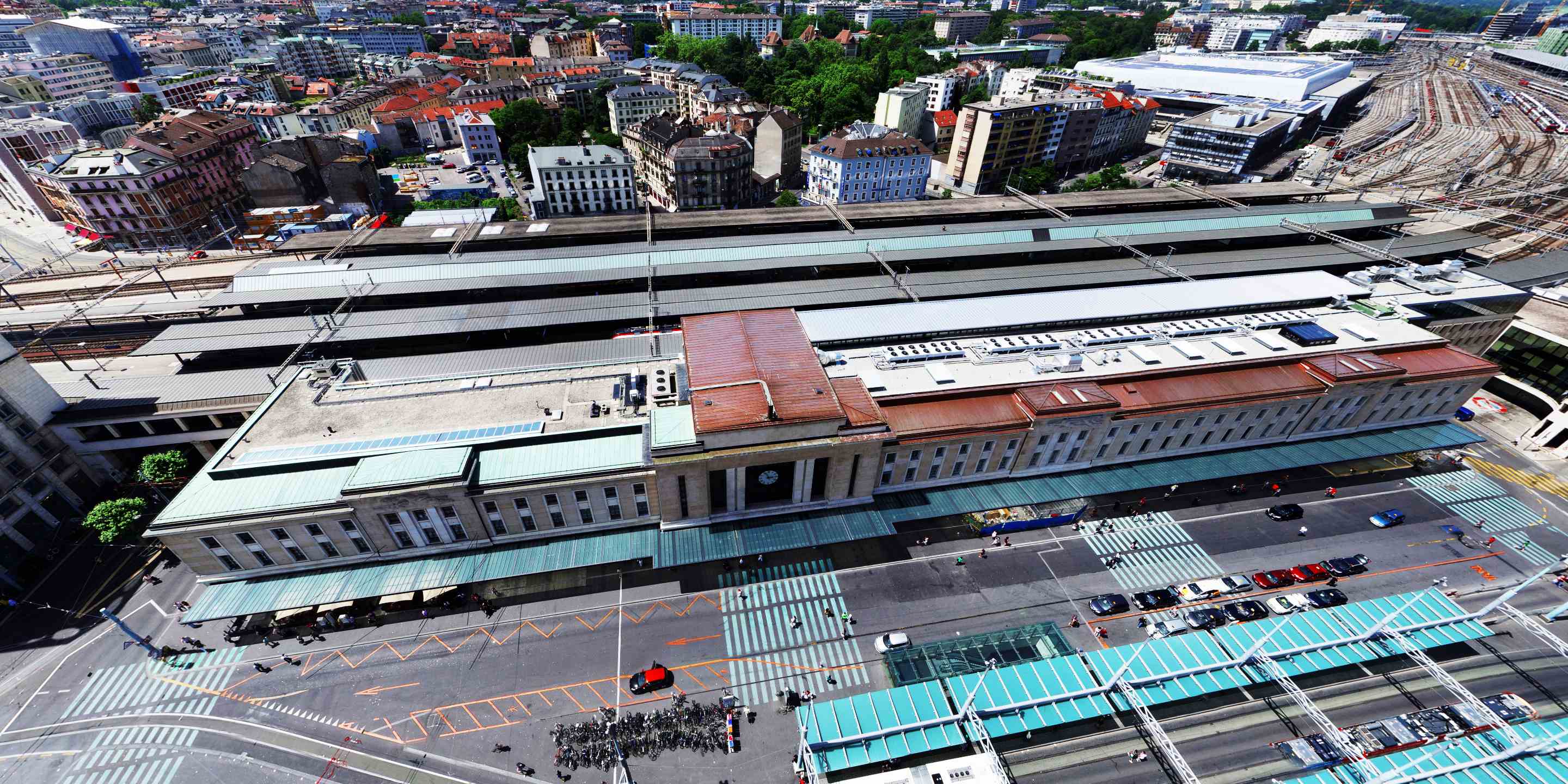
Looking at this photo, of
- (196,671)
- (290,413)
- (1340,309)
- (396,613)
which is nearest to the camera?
(196,671)

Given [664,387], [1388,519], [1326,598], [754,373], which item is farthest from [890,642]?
[1388,519]

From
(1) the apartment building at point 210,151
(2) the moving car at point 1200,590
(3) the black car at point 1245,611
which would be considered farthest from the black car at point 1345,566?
(1) the apartment building at point 210,151

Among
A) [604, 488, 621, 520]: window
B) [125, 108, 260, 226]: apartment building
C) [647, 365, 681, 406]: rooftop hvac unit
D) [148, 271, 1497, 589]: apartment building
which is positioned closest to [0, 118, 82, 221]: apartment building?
[125, 108, 260, 226]: apartment building

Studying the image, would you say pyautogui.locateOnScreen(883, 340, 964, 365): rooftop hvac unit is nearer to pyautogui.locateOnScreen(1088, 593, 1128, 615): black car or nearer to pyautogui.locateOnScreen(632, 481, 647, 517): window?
pyautogui.locateOnScreen(1088, 593, 1128, 615): black car

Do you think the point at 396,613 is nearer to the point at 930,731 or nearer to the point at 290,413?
the point at 290,413

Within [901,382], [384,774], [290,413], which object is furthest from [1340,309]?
[290,413]

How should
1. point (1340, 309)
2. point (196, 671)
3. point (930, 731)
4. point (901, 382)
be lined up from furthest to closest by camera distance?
point (1340, 309) < point (901, 382) < point (196, 671) < point (930, 731)
